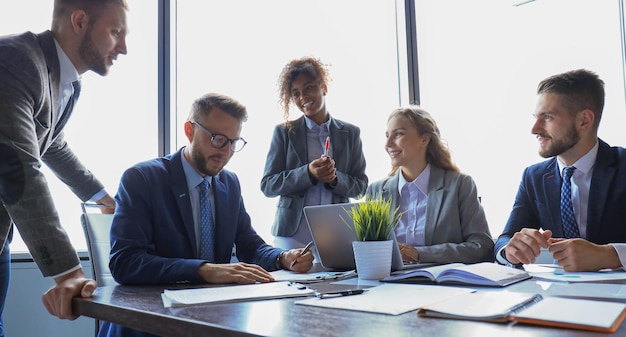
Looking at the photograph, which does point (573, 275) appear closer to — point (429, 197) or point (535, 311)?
point (535, 311)

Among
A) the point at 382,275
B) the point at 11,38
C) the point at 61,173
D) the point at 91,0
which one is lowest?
the point at 382,275

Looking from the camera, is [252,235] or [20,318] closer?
[252,235]

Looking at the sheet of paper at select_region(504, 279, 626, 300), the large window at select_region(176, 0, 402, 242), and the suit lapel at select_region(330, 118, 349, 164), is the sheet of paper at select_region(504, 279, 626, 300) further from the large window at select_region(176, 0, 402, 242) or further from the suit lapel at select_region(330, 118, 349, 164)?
the large window at select_region(176, 0, 402, 242)

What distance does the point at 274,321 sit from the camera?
3.32 ft

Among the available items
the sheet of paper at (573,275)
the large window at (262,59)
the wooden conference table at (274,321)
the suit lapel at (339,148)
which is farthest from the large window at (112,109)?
the sheet of paper at (573,275)

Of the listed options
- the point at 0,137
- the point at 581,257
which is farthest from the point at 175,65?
the point at 581,257

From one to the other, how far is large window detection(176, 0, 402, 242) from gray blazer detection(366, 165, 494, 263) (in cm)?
136

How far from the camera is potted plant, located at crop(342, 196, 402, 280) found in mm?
1670

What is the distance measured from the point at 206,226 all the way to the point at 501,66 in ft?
11.6

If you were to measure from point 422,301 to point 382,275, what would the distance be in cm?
49

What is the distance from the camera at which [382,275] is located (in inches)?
65.9

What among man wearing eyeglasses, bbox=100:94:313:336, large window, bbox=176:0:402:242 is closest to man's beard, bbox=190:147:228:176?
man wearing eyeglasses, bbox=100:94:313:336

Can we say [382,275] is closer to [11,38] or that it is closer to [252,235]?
[252,235]

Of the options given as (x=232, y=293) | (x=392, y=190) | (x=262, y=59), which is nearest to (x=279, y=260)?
(x=232, y=293)
